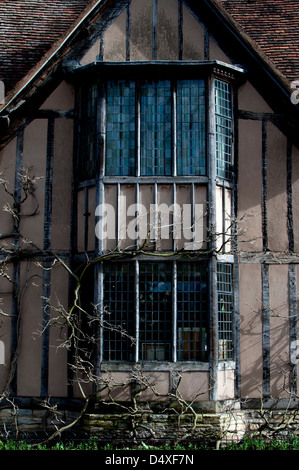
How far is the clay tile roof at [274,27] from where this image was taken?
12041mm

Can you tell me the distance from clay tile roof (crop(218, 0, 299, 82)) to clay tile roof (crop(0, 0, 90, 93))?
3321mm

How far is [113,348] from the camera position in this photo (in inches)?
415

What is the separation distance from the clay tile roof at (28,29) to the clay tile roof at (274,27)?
332cm

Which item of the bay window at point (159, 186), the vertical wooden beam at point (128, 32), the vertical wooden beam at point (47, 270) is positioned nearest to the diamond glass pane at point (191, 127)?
the bay window at point (159, 186)

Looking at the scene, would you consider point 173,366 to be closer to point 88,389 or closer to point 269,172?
point 88,389

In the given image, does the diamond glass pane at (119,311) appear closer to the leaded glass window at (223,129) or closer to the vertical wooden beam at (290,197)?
the leaded glass window at (223,129)

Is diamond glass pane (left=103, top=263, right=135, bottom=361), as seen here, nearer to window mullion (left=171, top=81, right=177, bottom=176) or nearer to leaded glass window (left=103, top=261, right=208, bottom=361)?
leaded glass window (left=103, top=261, right=208, bottom=361)

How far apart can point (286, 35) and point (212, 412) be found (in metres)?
7.46

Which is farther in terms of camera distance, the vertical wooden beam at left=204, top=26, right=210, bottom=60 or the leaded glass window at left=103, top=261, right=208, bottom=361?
the vertical wooden beam at left=204, top=26, right=210, bottom=60

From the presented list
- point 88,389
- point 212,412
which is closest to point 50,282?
point 88,389

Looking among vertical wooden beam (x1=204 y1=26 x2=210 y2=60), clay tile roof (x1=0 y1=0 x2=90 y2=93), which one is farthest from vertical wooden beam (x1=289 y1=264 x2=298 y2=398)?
clay tile roof (x1=0 y1=0 x2=90 y2=93)

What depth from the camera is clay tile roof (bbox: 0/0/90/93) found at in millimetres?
12078

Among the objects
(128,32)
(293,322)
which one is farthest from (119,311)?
(128,32)

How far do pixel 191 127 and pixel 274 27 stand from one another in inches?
137
